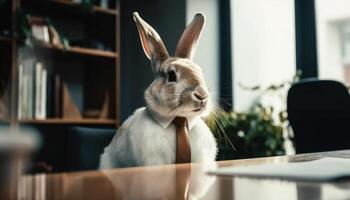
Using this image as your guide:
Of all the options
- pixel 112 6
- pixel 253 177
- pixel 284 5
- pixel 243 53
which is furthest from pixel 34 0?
pixel 253 177

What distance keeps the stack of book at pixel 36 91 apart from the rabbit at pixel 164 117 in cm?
113

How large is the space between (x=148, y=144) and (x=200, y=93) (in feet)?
0.50

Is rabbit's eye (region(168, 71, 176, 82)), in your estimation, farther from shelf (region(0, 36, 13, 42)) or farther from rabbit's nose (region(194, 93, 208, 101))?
shelf (region(0, 36, 13, 42))

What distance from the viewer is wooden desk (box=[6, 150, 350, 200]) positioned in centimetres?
42

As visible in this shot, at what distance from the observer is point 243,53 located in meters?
2.07

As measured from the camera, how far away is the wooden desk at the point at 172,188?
1.37 feet

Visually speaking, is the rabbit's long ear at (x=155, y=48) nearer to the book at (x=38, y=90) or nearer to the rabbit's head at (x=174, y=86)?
the rabbit's head at (x=174, y=86)

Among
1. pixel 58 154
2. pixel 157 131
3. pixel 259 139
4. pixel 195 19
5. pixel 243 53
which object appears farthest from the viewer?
pixel 259 139

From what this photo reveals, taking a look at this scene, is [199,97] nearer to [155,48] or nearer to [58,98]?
[155,48]

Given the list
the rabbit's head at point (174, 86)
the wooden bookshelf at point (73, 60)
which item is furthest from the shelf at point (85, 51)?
the rabbit's head at point (174, 86)

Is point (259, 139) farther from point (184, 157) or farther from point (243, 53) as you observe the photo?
point (184, 157)

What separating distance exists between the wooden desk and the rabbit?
29 centimetres

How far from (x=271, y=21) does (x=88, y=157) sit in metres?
1.34

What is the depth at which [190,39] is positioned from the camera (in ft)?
3.35
